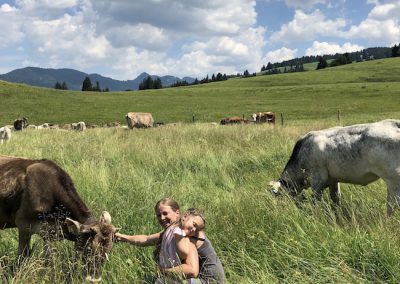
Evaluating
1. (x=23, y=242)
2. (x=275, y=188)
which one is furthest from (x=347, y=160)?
(x=23, y=242)

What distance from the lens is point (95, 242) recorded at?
482 cm

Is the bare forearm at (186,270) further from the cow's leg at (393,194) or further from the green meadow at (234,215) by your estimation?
the cow's leg at (393,194)

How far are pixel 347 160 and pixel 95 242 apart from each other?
408 centimetres

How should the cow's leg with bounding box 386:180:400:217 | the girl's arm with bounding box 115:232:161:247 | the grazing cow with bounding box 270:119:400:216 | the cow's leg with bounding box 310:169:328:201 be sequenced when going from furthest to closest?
the cow's leg with bounding box 310:169:328:201 → the grazing cow with bounding box 270:119:400:216 → the cow's leg with bounding box 386:180:400:217 → the girl's arm with bounding box 115:232:161:247

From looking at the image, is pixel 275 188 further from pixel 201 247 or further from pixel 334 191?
pixel 201 247

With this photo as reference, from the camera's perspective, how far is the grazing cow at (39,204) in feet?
17.9

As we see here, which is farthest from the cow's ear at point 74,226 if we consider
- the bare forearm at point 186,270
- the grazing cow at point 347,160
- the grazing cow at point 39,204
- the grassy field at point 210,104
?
the grassy field at point 210,104

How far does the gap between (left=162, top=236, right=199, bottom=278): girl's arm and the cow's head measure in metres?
0.78

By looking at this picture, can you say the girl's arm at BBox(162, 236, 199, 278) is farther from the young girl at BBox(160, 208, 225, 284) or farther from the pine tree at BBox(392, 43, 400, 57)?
the pine tree at BBox(392, 43, 400, 57)

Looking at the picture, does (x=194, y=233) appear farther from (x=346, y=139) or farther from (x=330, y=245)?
(x=346, y=139)

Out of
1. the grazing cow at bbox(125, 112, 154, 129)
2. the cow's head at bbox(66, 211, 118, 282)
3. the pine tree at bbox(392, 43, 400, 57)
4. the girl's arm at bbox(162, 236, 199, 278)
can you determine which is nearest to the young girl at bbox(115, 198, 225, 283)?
the girl's arm at bbox(162, 236, 199, 278)

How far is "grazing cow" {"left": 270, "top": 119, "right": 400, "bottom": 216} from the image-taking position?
6383 millimetres

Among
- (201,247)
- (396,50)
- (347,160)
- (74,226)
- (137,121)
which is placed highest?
(396,50)

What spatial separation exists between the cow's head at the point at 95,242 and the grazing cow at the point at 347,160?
10.2 ft
